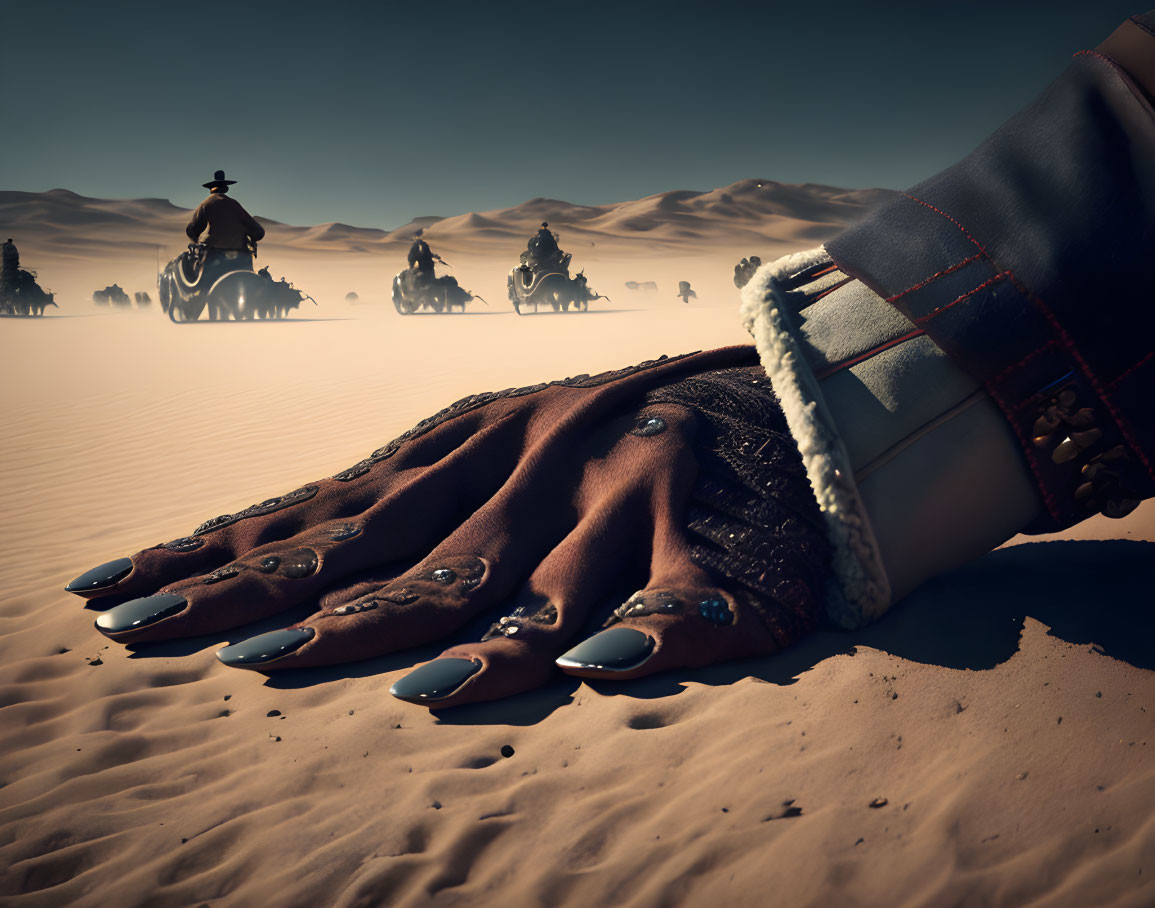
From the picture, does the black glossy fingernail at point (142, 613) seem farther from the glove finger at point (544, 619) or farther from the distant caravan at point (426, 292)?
the distant caravan at point (426, 292)

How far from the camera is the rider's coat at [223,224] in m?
16.5

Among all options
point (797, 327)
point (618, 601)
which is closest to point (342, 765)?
point (618, 601)

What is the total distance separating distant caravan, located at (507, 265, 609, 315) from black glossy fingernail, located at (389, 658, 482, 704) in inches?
800

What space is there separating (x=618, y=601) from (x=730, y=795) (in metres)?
0.83

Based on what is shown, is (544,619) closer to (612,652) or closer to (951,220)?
(612,652)

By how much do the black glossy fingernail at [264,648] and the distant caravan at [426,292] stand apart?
70.0ft

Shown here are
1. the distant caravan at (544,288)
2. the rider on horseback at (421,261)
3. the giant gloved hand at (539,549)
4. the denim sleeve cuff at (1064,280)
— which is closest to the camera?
the denim sleeve cuff at (1064,280)

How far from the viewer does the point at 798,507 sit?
7.02ft

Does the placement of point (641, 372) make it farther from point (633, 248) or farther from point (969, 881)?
point (633, 248)

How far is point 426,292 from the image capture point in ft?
75.8

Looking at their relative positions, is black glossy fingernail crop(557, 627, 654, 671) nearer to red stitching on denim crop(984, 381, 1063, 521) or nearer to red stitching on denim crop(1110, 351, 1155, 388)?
red stitching on denim crop(984, 381, 1063, 521)

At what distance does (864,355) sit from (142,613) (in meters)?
2.25

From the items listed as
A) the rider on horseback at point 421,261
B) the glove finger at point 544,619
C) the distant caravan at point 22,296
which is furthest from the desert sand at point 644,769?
the distant caravan at point 22,296

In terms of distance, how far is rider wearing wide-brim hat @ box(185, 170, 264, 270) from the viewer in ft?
53.6
